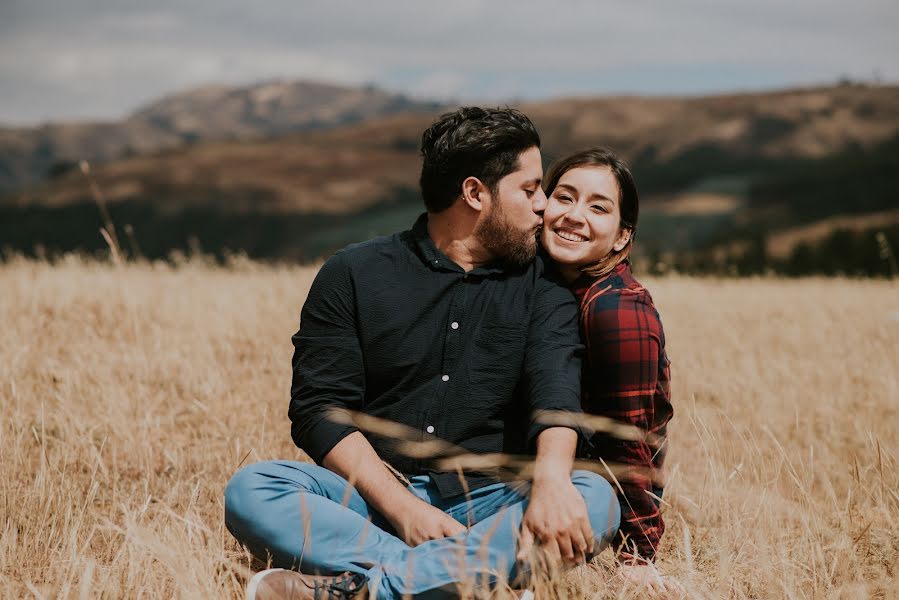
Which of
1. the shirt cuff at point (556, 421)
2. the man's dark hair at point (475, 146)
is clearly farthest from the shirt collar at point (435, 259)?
the shirt cuff at point (556, 421)

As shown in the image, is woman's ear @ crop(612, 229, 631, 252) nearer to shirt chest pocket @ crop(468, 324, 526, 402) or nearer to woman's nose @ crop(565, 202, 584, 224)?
woman's nose @ crop(565, 202, 584, 224)

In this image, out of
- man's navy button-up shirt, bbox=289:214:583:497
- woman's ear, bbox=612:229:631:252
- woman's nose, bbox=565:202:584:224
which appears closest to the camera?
man's navy button-up shirt, bbox=289:214:583:497

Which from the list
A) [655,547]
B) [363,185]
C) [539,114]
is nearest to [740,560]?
[655,547]

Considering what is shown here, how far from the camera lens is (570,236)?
323 centimetres

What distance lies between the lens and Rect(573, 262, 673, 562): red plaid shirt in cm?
301

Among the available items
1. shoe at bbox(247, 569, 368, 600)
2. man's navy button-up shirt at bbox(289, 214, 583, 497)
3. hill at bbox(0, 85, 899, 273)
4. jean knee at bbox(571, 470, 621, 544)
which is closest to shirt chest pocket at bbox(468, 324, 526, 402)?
Result: man's navy button-up shirt at bbox(289, 214, 583, 497)

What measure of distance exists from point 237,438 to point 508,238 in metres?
1.76

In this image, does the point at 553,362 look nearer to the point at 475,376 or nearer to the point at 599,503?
the point at 475,376

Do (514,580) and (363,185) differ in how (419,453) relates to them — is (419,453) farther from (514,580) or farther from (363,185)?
(363,185)

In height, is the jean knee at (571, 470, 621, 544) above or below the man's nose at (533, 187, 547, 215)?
below

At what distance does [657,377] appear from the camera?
10.3 feet

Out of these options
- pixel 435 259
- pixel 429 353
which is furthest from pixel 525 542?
pixel 435 259

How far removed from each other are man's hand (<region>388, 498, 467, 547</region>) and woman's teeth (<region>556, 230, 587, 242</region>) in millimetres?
1238

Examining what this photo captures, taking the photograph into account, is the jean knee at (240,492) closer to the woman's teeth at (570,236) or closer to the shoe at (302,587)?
the shoe at (302,587)
